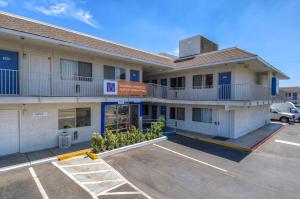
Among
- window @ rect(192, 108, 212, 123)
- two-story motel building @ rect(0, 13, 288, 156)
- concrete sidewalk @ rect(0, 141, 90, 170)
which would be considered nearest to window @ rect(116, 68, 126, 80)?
two-story motel building @ rect(0, 13, 288, 156)

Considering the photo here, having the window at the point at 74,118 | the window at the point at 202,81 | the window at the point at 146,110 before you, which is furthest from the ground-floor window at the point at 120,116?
the window at the point at 202,81

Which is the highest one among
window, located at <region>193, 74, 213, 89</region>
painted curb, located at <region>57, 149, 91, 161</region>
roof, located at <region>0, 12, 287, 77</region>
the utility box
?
Result: the utility box

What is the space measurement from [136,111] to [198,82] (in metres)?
6.33

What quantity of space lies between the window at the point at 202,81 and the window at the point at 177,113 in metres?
2.73

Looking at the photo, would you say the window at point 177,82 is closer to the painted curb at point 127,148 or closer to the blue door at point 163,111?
the blue door at point 163,111

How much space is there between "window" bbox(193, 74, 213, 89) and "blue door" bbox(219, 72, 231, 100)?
919 mm

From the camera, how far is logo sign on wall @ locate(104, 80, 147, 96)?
11172mm

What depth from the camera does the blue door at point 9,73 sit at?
8.61 meters

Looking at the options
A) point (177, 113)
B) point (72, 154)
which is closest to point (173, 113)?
point (177, 113)

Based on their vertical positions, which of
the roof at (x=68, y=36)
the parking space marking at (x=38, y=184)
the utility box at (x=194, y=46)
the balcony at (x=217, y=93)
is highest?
the utility box at (x=194, y=46)

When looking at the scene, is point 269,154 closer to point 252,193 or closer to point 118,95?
point 252,193

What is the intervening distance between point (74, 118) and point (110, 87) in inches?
125

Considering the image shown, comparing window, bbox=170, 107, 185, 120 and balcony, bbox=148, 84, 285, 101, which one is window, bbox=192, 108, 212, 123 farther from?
window, bbox=170, 107, 185, 120

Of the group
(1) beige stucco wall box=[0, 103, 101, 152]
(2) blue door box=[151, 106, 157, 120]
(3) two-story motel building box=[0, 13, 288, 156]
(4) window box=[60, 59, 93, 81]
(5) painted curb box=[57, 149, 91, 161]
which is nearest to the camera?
(5) painted curb box=[57, 149, 91, 161]
